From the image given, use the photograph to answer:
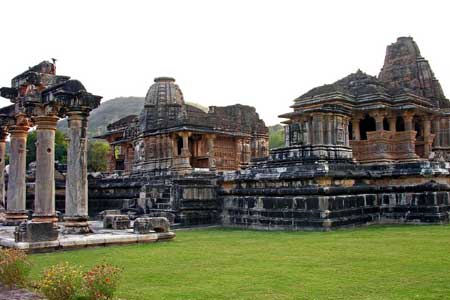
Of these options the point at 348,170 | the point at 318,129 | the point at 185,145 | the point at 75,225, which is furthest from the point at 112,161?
the point at 75,225

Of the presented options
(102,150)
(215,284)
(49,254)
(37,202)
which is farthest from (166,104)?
(102,150)

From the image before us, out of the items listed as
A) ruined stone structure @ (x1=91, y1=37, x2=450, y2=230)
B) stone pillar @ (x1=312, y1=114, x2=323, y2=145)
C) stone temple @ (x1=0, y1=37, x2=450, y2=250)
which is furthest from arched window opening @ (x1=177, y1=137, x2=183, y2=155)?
stone pillar @ (x1=312, y1=114, x2=323, y2=145)

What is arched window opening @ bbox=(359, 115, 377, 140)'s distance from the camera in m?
22.8

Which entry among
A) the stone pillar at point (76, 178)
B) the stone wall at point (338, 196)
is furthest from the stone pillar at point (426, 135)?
the stone pillar at point (76, 178)

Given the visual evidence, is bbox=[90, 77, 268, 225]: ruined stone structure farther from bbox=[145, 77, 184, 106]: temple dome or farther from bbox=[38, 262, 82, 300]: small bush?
bbox=[38, 262, 82, 300]: small bush

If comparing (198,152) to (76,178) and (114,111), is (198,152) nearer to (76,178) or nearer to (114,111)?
(76,178)

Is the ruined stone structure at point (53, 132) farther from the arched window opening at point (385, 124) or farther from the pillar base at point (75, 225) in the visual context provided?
the arched window opening at point (385, 124)

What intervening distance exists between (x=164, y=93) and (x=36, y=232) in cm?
1925

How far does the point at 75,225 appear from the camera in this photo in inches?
531

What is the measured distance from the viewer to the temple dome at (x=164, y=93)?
3020 centimetres

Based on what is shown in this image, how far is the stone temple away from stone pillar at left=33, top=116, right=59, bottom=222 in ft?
0.11

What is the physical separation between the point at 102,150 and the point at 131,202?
43.4 m

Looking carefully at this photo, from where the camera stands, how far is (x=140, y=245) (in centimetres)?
1241

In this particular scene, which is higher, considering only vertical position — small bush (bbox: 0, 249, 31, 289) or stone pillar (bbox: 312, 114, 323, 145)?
stone pillar (bbox: 312, 114, 323, 145)
